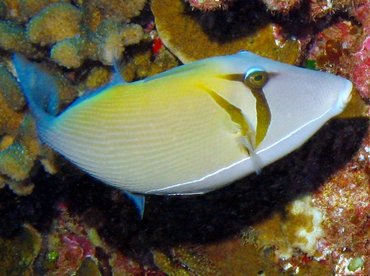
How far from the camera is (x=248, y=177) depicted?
400cm

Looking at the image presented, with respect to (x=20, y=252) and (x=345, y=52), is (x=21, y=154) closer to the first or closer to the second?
(x=20, y=252)

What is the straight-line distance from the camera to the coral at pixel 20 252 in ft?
16.1

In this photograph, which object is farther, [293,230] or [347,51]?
[293,230]

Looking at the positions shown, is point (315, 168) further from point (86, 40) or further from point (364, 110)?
point (86, 40)

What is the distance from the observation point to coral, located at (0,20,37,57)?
3664mm

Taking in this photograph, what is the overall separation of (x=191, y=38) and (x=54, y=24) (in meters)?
1.08

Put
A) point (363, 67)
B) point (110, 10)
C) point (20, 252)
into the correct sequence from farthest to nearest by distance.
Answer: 1. point (20, 252)
2. point (110, 10)
3. point (363, 67)

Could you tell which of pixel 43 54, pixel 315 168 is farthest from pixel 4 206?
pixel 315 168

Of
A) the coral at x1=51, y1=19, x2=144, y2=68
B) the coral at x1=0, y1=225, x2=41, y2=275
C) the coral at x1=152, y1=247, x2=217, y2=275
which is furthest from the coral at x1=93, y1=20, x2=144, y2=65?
the coral at x1=0, y1=225, x2=41, y2=275

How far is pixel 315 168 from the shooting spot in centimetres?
384

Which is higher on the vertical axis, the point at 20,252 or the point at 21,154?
the point at 21,154

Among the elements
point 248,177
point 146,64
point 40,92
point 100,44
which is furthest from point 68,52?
point 248,177

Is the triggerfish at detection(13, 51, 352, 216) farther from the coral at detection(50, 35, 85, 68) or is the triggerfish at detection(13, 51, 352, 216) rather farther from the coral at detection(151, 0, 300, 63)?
the coral at detection(151, 0, 300, 63)


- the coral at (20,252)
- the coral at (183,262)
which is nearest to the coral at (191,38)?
the coral at (183,262)
